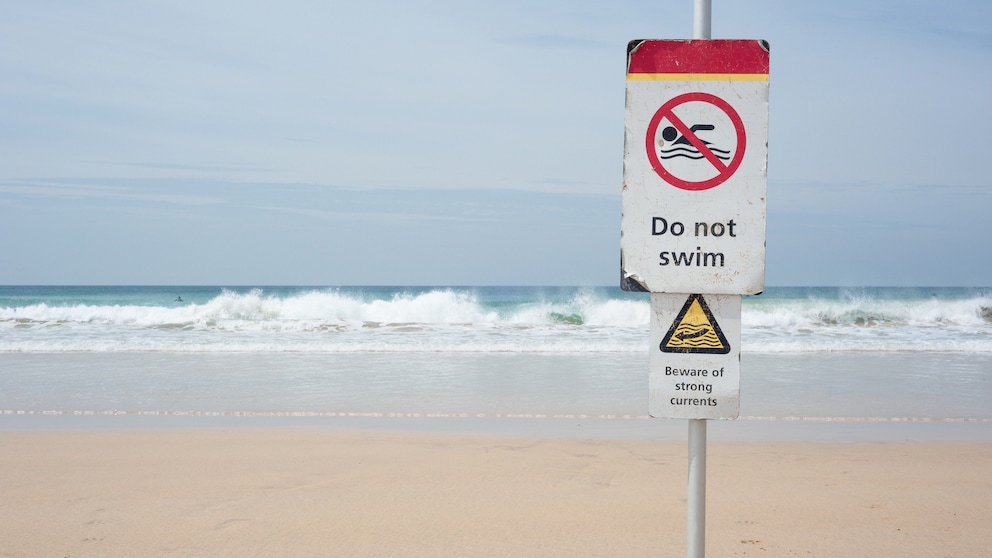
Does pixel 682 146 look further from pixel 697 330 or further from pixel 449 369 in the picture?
pixel 449 369

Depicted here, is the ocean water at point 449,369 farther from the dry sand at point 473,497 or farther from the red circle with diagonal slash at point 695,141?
the red circle with diagonal slash at point 695,141

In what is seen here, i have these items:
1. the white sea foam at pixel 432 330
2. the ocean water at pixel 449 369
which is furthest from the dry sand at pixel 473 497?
the white sea foam at pixel 432 330

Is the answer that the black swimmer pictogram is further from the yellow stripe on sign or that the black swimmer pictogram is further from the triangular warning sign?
the triangular warning sign

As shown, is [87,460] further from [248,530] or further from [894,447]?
[894,447]

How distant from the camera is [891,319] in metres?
31.2

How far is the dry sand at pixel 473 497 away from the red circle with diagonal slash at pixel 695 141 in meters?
2.84

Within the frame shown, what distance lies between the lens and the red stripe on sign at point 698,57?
91.0 inches

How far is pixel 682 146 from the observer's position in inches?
92.8

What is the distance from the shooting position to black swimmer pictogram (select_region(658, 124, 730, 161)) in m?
2.34

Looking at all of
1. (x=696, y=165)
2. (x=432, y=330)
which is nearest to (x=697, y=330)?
(x=696, y=165)

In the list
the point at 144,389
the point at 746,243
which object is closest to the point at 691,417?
the point at 746,243

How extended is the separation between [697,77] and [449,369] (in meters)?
12.1

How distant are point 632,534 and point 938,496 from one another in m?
2.58

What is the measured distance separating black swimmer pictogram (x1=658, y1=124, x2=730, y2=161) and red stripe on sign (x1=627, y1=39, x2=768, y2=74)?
17cm
